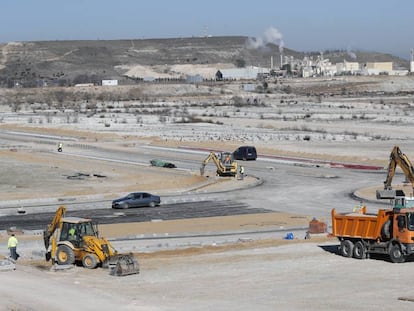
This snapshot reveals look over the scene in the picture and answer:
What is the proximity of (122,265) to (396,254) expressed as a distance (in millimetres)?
8429

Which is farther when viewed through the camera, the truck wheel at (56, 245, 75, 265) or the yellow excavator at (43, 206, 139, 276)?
the truck wheel at (56, 245, 75, 265)

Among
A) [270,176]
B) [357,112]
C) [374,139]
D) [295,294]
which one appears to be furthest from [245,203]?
[357,112]

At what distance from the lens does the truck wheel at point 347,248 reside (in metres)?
31.4

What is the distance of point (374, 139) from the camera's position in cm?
9456

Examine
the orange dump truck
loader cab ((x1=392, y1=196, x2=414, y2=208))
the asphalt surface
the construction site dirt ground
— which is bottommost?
the asphalt surface

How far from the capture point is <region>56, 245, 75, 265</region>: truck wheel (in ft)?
99.5

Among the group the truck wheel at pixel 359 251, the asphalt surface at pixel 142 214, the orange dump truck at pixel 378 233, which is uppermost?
the orange dump truck at pixel 378 233

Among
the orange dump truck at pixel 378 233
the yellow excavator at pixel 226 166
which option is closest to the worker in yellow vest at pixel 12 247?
the orange dump truck at pixel 378 233

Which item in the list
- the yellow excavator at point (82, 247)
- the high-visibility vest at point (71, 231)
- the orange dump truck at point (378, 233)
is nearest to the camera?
the orange dump truck at point (378, 233)

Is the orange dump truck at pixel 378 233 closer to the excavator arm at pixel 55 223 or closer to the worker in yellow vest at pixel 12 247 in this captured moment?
the excavator arm at pixel 55 223

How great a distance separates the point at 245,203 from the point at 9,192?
14.4 meters

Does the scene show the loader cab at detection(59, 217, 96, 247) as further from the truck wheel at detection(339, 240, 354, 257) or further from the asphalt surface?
the asphalt surface

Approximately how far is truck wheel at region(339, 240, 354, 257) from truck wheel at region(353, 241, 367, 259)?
0.14 meters

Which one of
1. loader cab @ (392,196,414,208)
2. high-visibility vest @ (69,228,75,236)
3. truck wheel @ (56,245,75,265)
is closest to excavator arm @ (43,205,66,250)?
high-visibility vest @ (69,228,75,236)
